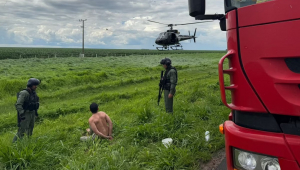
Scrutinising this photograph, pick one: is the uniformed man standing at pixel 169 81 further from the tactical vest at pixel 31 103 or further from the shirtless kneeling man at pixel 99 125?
the tactical vest at pixel 31 103

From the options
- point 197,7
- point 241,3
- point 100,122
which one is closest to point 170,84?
point 100,122

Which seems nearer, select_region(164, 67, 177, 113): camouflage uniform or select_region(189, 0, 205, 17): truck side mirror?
select_region(189, 0, 205, 17): truck side mirror

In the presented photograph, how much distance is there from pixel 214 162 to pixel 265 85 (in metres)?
2.45

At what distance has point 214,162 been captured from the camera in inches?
156

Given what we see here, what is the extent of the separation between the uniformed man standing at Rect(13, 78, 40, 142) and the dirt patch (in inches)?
149

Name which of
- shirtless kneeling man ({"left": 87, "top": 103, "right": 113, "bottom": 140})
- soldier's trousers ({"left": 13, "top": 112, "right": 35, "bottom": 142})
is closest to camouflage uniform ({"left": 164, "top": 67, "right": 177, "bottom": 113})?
shirtless kneeling man ({"left": 87, "top": 103, "right": 113, "bottom": 140})

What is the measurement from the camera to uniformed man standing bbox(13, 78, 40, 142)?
5340mm

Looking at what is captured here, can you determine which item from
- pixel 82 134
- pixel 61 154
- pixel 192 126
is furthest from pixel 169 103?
pixel 61 154

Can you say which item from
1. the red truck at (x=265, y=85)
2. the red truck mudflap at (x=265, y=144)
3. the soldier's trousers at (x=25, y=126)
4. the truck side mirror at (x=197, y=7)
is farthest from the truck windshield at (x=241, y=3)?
the soldier's trousers at (x=25, y=126)

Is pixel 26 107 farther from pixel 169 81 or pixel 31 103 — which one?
pixel 169 81

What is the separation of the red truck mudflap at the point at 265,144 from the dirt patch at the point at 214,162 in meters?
1.80

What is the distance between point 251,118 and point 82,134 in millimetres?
5013

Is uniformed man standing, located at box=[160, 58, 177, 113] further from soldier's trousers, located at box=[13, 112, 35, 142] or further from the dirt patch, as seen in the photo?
soldier's trousers, located at box=[13, 112, 35, 142]

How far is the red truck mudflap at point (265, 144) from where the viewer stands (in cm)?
170
